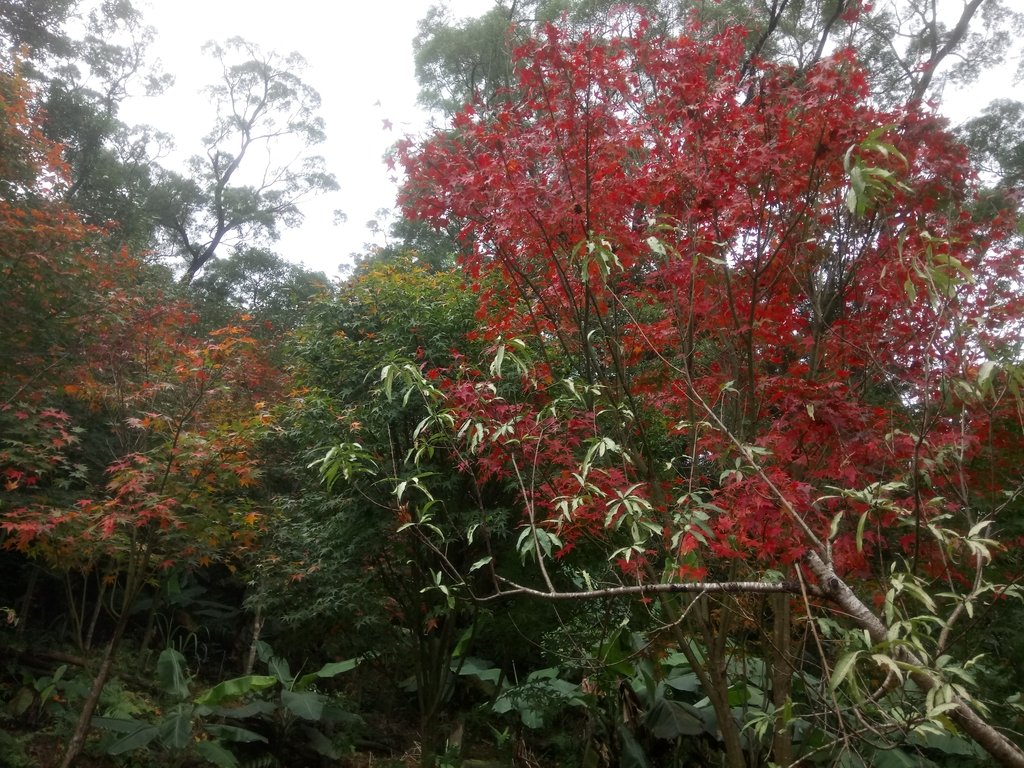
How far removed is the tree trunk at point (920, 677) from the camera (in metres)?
1.67

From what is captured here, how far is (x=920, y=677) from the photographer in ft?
6.30

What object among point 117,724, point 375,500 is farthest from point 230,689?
point 375,500

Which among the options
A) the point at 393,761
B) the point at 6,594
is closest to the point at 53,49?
the point at 6,594

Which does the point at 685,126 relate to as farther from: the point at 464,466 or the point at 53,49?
the point at 53,49

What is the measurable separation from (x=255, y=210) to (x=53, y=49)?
5.71 metres

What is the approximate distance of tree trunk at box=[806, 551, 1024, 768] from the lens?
167 cm

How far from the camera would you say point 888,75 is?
923 centimetres

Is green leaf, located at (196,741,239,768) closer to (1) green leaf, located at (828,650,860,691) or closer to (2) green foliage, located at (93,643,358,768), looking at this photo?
(2) green foliage, located at (93,643,358,768)

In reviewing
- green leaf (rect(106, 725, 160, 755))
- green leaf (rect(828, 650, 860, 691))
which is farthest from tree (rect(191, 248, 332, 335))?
green leaf (rect(828, 650, 860, 691))

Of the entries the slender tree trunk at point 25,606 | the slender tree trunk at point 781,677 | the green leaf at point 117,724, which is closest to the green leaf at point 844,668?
the slender tree trunk at point 781,677

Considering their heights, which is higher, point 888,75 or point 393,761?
point 888,75

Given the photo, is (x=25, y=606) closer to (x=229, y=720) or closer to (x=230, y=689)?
(x=229, y=720)

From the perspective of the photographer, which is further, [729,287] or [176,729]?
[176,729]

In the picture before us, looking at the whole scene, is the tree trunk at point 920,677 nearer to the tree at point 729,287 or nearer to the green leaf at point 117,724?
the tree at point 729,287
